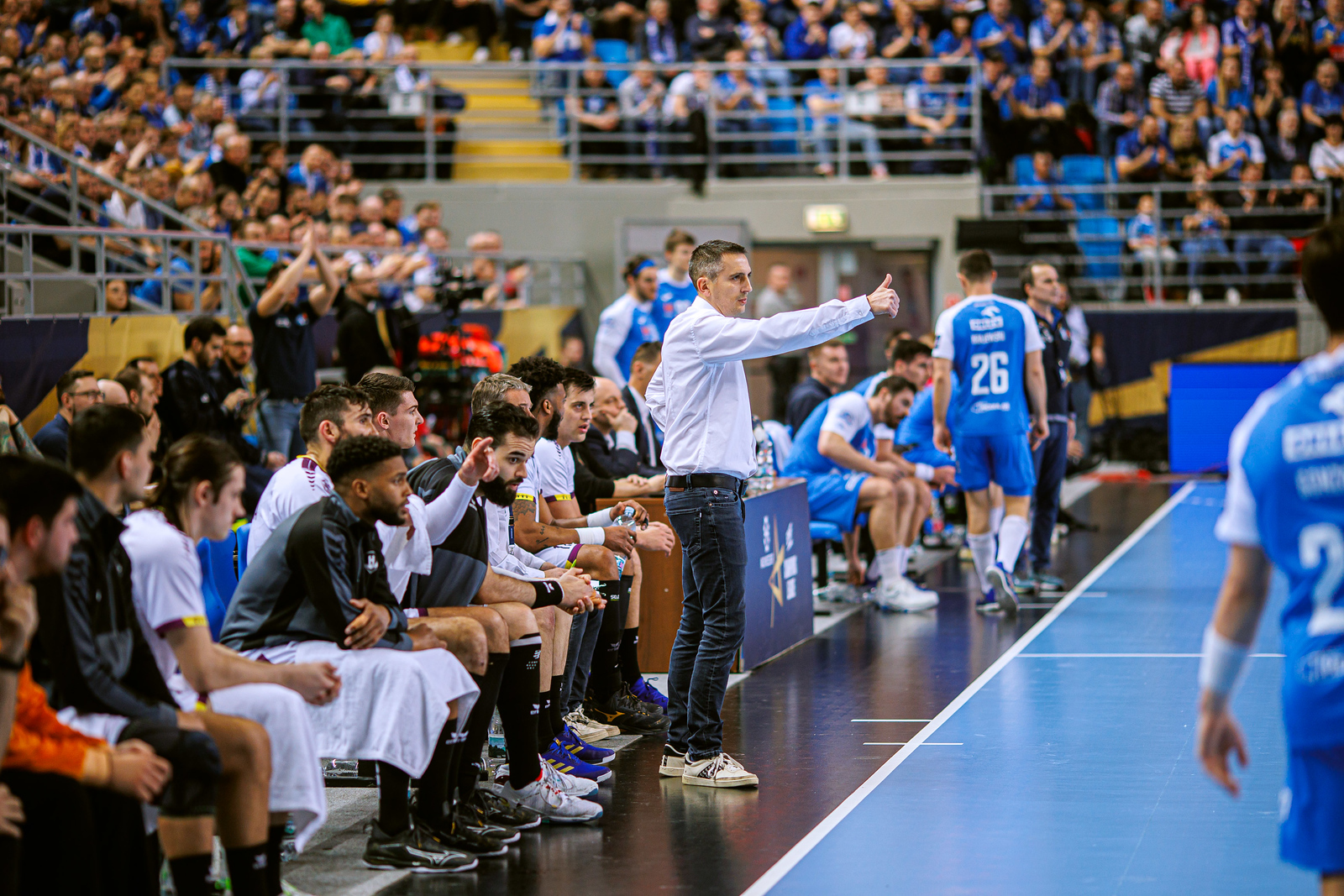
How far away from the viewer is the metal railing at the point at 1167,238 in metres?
16.9

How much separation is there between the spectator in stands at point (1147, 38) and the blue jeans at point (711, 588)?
614 inches

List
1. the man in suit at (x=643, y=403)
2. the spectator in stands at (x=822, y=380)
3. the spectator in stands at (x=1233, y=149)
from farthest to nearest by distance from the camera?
the spectator in stands at (x=1233, y=149) < the spectator in stands at (x=822, y=380) < the man in suit at (x=643, y=403)

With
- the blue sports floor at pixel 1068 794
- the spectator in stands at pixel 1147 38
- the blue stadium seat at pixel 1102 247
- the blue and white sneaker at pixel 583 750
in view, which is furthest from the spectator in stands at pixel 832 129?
the blue and white sneaker at pixel 583 750

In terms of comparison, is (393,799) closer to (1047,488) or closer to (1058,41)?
(1047,488)

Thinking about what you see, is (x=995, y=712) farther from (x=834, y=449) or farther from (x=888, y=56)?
(x=888, y=56)

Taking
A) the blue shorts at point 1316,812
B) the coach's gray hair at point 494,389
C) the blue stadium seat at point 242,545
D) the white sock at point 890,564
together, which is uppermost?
the coach's gray hair at point 494,389

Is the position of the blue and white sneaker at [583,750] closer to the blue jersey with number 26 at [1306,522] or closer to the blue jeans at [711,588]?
the blue jeans at [711,588]

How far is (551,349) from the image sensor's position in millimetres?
15375

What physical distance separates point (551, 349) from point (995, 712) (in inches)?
379

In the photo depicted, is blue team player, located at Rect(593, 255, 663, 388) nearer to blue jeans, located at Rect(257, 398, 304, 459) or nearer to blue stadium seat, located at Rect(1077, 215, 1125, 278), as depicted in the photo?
blue jeans, located at Rect(257, 398, 304, 459)

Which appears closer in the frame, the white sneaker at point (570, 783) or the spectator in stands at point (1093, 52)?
the white sneaker at point (570, 783)

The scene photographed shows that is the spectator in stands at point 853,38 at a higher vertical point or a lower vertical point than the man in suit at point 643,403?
higher

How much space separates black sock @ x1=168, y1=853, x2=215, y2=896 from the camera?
3.54 metres

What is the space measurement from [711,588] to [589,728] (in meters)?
1.20
